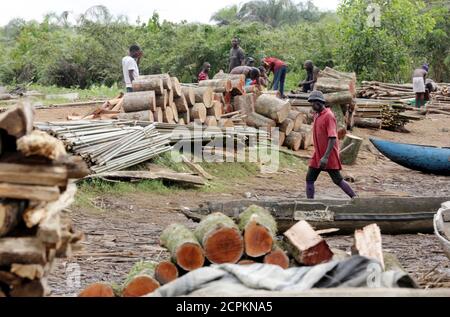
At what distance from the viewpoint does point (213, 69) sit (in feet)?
99.2

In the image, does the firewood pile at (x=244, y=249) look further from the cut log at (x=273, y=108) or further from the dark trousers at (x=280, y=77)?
the dark trousers at (x=280, y=77)

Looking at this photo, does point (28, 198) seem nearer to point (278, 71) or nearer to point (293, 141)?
point (293, 141)

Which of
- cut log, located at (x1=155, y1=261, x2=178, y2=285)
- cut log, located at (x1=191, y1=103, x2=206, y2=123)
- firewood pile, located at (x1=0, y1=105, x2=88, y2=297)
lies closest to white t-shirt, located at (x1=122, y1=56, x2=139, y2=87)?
cut log, located at (x1=191, y1=103, x2=206, y2=123)

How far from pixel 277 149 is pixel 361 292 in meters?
11.8

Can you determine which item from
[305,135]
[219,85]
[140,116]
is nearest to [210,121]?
[219,85]

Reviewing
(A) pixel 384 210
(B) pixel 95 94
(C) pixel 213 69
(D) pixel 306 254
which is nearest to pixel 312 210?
(A) pixel 384 210

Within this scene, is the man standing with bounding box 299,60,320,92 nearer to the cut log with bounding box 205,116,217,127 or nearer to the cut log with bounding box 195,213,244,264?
the cut log with bounding box 205,116,217,127

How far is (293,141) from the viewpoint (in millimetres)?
17094

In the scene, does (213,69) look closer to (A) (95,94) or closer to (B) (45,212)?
(A) (95,94)

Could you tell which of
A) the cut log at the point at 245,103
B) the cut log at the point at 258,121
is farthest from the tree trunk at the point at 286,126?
the cut log at the point at 245,103

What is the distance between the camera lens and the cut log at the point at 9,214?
442 cm

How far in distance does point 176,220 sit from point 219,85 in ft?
22.4

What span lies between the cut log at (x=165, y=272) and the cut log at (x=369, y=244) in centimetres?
144

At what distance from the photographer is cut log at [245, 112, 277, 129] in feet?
54.8
